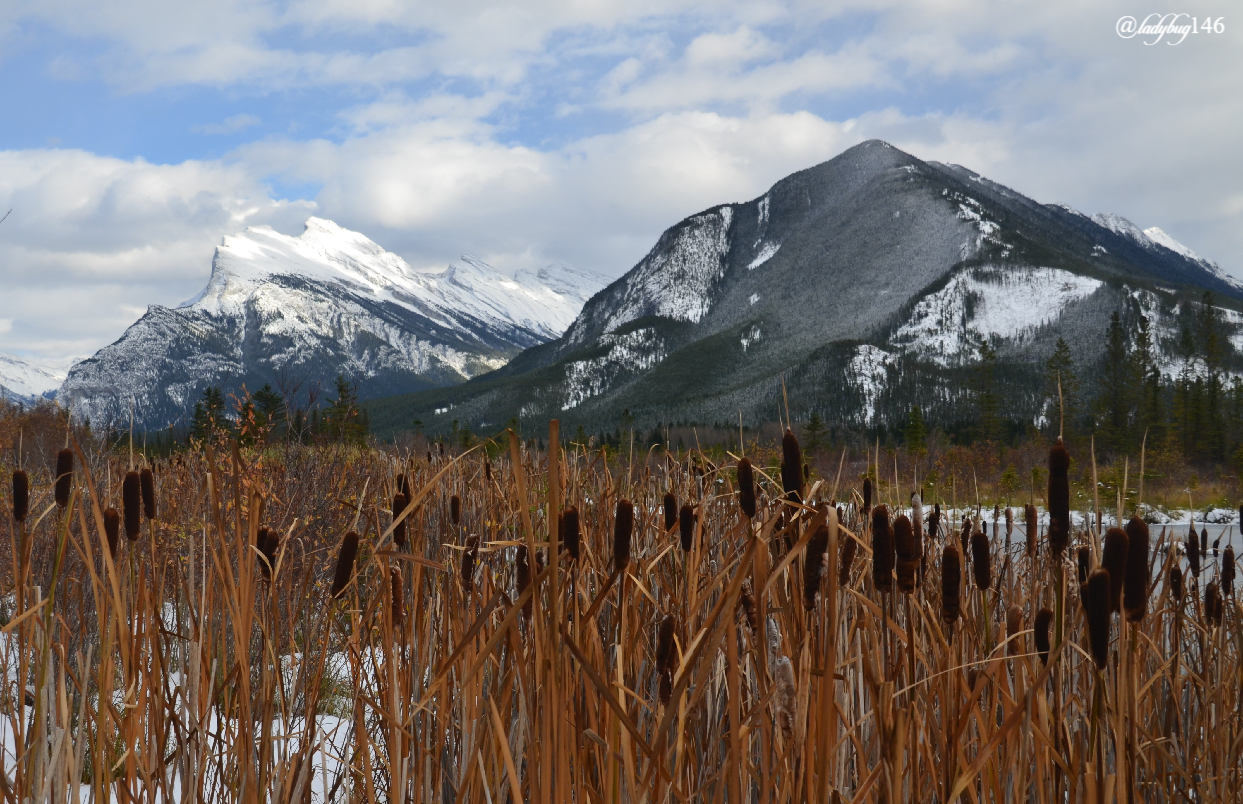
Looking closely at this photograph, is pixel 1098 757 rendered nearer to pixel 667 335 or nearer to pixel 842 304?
pixel 842 304

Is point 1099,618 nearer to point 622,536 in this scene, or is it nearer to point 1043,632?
point 1043,632

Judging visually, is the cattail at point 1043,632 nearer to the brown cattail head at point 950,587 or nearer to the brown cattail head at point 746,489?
the brown cattail head at point 950,587

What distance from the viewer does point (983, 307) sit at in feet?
466

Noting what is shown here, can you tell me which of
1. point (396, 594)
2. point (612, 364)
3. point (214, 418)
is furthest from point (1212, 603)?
point (612, 364)

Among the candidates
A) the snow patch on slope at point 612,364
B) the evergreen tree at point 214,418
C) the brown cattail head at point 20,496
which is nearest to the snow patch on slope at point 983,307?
the snow patch on slope at point 612,364

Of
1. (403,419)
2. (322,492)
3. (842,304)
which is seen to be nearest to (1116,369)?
(322,492)

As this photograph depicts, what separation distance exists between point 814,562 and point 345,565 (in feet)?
2.26

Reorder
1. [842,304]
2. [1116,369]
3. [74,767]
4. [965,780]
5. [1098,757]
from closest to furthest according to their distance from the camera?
[1098,757] → [965,780] → [74,767] → [1116,369] → [842,304]

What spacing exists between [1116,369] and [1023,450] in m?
26.2

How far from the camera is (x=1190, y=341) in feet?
225

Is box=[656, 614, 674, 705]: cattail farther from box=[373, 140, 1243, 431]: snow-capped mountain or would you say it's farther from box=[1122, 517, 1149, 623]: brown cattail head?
box=[373, 140, 1243, 431]: snow-capped mountain

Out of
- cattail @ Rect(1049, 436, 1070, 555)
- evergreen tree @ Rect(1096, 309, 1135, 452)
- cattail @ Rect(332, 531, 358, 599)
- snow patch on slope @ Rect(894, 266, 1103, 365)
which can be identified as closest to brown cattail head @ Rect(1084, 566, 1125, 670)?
cattail @ Rect(1049, 436, 1070, 555)

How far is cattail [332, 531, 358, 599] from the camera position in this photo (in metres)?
1.12

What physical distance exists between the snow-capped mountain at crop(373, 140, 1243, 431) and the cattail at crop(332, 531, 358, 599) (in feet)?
346
